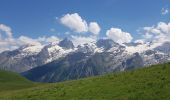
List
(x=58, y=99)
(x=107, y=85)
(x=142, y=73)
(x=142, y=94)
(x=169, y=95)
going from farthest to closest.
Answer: (x=142, y=73) → (x=107, y=85) → (x=58, y=99) → (x=142, y=94) → (x=169, y=95)

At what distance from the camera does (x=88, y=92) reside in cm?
4312

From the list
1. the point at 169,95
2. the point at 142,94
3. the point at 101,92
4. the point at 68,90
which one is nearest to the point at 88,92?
the point at 101,92

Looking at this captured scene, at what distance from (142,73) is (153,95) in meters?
14.2

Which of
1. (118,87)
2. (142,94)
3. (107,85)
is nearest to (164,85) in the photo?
(142,94)

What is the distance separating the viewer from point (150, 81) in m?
42.6

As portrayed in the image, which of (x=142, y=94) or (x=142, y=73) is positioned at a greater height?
(x=142, y=73)

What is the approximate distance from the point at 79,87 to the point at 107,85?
409 centimetres

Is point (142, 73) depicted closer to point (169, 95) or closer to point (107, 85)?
point (107, 85)

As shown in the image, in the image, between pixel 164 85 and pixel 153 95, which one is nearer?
pixel 153 95

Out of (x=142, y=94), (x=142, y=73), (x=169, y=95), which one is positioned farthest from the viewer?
(x=142, y=73)

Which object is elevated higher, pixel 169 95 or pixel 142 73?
pixel 142 73

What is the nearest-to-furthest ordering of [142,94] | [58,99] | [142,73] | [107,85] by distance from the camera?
[142,94] < [58,99] < [107,85] < [142,73]

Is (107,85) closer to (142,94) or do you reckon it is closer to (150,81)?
(150,81)

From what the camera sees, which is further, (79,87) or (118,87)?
(79,87)
